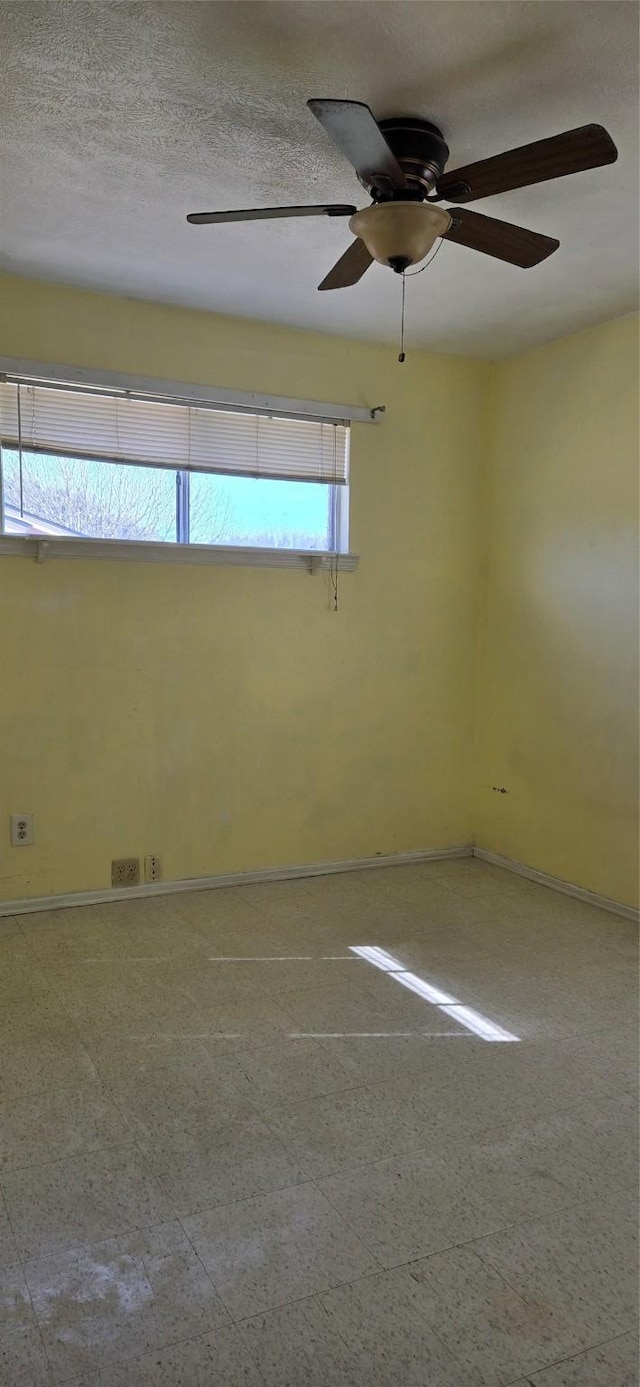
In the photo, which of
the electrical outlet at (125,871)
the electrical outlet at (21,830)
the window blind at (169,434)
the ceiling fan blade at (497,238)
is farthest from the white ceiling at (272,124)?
the electrical outlet at (125,871)

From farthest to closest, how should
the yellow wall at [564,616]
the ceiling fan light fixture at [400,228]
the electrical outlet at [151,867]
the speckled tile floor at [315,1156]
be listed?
1. the electrical outlet at [151,867]
2. the yellow wall at [564,616]
3. the ceiling fan light fixture at [400,228]
4. the speckled tile floor at [315,1156]

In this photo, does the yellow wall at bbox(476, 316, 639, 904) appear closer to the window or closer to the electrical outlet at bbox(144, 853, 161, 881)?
the window

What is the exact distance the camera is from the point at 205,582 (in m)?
3.67

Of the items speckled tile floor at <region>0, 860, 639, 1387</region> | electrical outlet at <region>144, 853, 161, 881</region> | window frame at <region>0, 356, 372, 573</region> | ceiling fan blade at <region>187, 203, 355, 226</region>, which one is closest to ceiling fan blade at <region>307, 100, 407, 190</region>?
ceiling fan blade at <region>187, 203, 355, 226</region>

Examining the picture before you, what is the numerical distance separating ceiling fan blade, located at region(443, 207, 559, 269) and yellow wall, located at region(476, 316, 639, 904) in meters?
1.35

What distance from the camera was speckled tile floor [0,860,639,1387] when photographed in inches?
57.7

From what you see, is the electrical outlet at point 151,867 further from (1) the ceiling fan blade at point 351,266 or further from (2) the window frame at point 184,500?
(1) the ceiling fan blade at point 351,266

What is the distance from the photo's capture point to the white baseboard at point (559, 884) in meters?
3.55

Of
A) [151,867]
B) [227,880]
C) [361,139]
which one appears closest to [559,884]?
[227,880]

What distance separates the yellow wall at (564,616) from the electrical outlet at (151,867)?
5.69 feet

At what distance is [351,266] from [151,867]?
Result: 2.50 metres

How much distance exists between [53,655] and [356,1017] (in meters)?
1.84

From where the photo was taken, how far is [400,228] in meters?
1.97

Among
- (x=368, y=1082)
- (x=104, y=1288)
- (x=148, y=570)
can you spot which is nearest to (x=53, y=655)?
(x=148, y=570)
